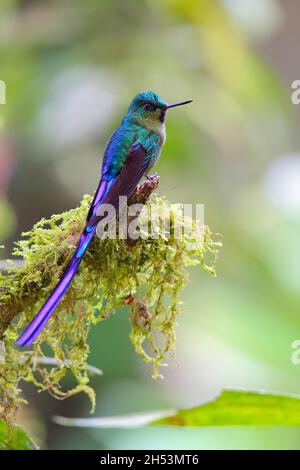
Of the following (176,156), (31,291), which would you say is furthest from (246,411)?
(176,156)

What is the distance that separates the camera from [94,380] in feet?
17.2

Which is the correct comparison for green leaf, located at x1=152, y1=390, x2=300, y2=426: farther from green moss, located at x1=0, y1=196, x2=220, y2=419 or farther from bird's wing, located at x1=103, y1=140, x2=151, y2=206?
bird's wing, located at x1=103, y1=140, x2=151, y2=206

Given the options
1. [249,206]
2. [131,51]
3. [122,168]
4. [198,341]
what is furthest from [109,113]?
[122,168]

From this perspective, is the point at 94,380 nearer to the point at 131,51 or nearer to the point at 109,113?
the point at 109,113

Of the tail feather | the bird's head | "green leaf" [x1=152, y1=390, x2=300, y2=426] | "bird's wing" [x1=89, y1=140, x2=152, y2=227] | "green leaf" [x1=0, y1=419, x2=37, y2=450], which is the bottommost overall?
"green leaf" [x1=152, y1=390, x2=300, y2=426]

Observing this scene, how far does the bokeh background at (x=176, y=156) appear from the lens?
12.9 ft

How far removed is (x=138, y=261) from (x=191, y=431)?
1859 millimetres

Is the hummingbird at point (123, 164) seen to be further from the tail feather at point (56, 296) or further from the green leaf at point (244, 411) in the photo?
the green leaf at point (244, 411)

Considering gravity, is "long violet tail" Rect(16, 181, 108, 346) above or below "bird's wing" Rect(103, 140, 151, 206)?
below

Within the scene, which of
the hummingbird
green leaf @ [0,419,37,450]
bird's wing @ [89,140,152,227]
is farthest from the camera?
bird's wing @ [89,140,152,227]

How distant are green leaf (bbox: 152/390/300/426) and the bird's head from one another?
131cm

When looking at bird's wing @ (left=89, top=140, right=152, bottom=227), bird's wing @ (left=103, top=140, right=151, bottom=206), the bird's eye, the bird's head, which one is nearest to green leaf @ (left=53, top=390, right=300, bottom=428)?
bird's wing @ (left=89, top=140, right=152, bottom=227)

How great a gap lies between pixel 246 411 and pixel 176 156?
3.78 meters

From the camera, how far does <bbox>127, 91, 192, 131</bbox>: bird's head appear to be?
2.49m
